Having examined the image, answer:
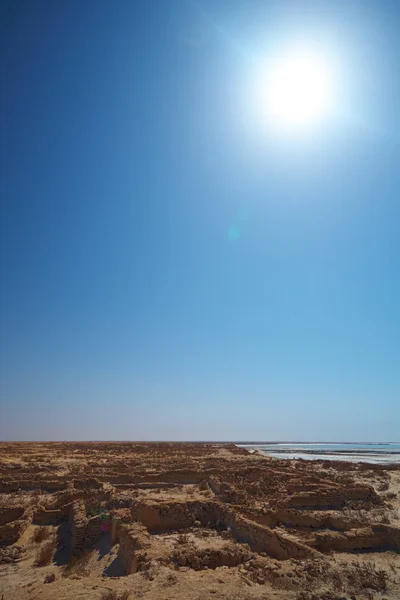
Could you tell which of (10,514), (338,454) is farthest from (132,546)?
(338,454)

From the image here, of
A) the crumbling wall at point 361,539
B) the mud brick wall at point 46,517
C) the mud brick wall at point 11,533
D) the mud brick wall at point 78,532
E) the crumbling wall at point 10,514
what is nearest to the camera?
the crumbling wall at point 361,539

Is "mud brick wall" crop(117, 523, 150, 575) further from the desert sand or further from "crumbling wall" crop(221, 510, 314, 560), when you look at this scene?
"crumbling wall" crop(221, 510, 314, 560)

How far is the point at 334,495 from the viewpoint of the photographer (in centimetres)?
1867

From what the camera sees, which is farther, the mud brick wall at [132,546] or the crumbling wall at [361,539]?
the crumbling wall at [361,539]

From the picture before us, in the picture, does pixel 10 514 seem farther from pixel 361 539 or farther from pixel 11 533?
pixel 361 539

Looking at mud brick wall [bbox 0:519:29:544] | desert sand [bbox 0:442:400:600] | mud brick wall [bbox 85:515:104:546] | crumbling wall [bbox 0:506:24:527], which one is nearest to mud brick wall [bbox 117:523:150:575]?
desert sand [bbox 0:442:400:600]

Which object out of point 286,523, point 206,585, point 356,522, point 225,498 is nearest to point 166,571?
point 206,585

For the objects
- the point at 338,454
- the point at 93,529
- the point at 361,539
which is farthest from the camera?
the point at 338,454

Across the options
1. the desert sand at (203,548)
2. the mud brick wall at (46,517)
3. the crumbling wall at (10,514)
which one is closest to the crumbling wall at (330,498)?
the desert sand at (203,548)

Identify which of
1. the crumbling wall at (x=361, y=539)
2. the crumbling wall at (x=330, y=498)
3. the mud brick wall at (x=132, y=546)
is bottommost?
the crumbling wall at (x=330, y=498)

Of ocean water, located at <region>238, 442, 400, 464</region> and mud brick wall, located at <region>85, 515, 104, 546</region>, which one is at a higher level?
mud brick wall, located at <region>85, 515, 104, 546</region>

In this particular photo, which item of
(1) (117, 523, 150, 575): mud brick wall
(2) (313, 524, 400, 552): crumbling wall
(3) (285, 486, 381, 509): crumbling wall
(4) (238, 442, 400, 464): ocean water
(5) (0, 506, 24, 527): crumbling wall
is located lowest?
(4) (238, 442, 400, 464): ocean water

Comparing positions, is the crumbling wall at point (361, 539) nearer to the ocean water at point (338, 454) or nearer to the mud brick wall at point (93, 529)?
the mud brick wall at point (93, 529)

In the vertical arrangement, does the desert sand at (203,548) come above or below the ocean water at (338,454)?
above
